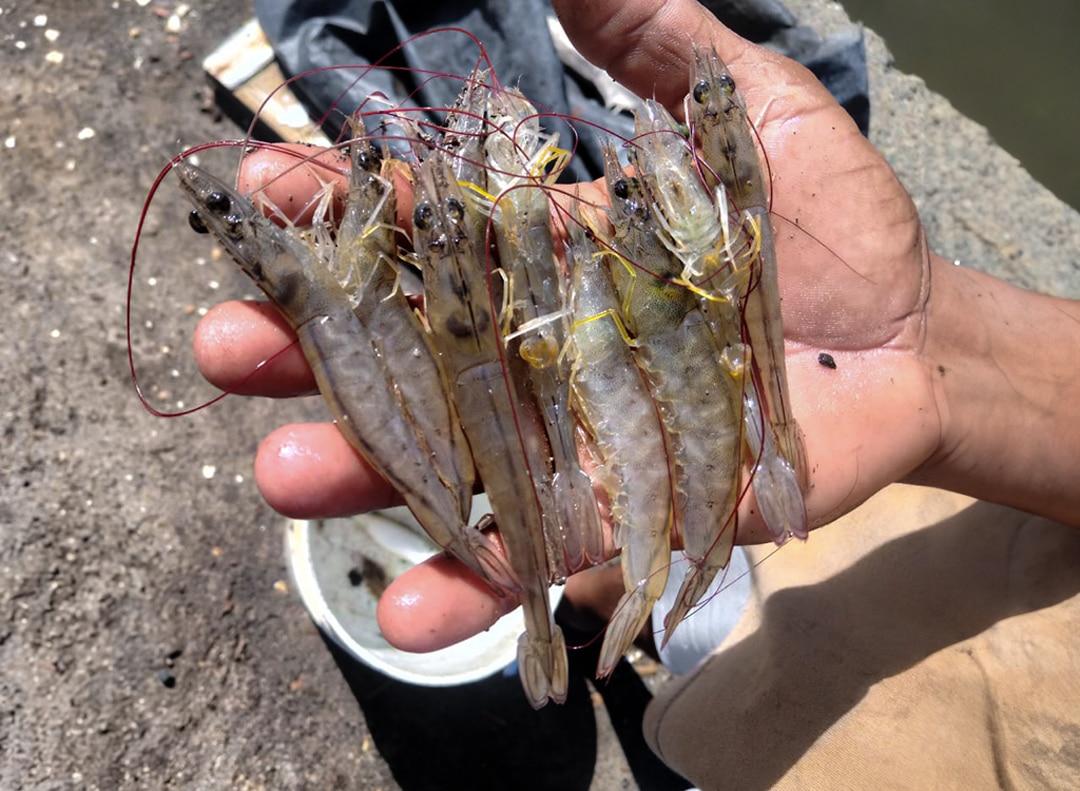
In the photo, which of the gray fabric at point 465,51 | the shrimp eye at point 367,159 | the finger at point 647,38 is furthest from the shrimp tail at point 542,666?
the gray fabric at point 465,51

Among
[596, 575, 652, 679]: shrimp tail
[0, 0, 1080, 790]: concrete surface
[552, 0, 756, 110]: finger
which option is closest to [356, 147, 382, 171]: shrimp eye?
[552, 0, 756, 110]: finger

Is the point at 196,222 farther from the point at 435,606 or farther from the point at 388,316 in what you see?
the point at 435,606

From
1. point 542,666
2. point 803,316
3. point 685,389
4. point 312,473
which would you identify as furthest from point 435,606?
point 803,316

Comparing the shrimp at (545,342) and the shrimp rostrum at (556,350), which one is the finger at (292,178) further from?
the shrimp at (545,342)

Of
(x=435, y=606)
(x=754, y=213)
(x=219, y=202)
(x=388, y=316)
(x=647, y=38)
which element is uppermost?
(x=647, y=38)

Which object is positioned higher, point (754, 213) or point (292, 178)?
point (754, 213)

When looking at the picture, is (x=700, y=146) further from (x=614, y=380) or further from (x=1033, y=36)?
(x=1033, y=36)
